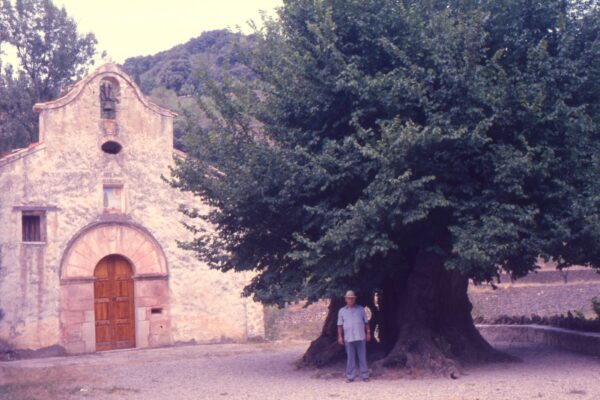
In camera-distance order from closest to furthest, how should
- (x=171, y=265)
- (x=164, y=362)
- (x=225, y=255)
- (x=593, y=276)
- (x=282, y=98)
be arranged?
(x=282, y=98) < (x=225, y=255) < (x=164, y=362) < (x=171, y=265) < (x=593, y=276)

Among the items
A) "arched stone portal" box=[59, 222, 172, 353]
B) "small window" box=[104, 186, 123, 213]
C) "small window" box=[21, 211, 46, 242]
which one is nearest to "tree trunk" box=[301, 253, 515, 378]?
"arched stone portal" box=[59, 222, 172, 353]

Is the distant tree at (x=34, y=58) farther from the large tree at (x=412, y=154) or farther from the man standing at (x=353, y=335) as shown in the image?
the man standing at (x=353, y=335)

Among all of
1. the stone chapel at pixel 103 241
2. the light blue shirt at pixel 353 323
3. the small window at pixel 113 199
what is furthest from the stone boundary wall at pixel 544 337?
the small window at pixel 113 199

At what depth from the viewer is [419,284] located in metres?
14.4

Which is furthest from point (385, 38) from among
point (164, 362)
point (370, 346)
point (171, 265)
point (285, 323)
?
point (285, 323)

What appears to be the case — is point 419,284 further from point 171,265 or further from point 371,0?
point 171,265

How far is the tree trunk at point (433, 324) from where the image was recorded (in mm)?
13531

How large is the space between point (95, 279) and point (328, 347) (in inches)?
324

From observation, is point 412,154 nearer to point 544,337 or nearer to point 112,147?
point 544,337

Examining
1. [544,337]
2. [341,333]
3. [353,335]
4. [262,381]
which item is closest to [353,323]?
[353,335]

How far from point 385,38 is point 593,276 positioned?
82.2 ft

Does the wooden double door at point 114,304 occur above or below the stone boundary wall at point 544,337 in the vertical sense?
above

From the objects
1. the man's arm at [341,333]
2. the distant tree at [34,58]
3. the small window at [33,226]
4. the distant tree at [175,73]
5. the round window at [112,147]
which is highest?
the distant tree at [175,73]

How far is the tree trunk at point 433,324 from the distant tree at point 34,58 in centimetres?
2670
